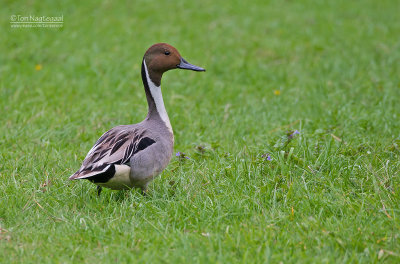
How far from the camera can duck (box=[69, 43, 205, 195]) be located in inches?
159

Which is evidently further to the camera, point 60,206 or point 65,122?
point 65,122

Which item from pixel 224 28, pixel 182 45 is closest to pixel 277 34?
pixel 224 28

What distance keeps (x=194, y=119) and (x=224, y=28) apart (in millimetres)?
3842

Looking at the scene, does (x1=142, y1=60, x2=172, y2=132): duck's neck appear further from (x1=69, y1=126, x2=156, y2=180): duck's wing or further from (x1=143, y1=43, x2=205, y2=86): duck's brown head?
(x1=69, y1=126, x2=156, y2=180): duck's wing

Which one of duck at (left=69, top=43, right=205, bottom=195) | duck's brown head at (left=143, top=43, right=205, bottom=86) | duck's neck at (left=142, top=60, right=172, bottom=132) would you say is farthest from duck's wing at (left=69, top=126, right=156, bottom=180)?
duck's brown head at (left=143, top=43, right=205, bottom=86)

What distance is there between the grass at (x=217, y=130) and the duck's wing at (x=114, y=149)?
0.30 meters

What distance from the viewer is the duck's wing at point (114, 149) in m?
3.97

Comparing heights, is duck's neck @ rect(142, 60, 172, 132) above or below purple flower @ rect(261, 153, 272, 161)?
above

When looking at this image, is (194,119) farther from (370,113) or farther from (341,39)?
(341,39)

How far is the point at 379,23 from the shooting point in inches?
407

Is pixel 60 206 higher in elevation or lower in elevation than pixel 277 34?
lower

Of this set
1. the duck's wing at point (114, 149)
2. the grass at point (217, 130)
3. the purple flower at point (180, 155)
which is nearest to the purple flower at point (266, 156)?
the grass at point (217, 130)

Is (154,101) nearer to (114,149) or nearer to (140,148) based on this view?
(140,148)

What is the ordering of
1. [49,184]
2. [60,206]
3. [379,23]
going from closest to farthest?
[60,206] → [49,184] → [379,23]
